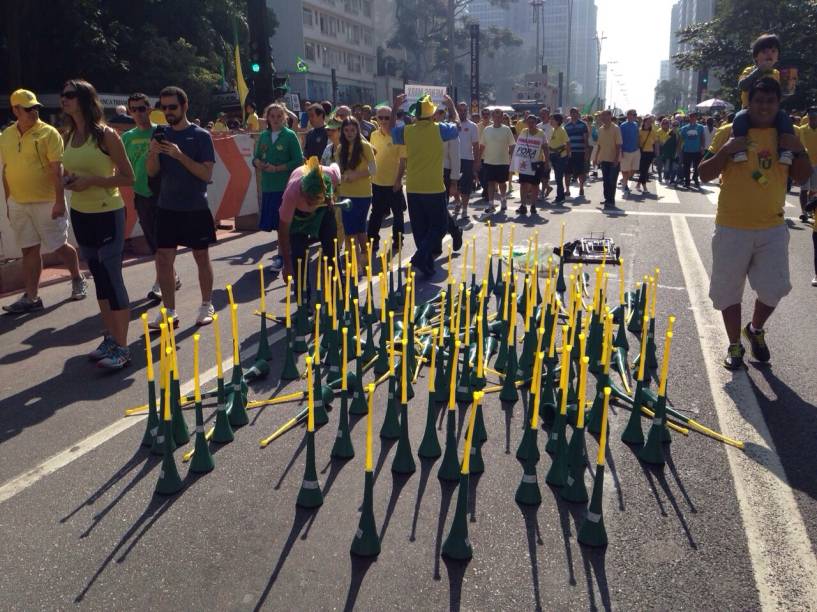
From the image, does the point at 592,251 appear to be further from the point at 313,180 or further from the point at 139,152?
the point at 139,152

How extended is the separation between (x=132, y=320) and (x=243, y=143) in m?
6.70

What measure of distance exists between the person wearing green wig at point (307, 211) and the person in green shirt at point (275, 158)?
1.65m

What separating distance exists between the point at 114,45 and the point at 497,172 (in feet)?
78.8

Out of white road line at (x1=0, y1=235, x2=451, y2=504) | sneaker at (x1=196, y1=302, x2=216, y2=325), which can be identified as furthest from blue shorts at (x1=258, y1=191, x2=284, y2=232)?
white road line at (x1=0, y1=235, x2=451, y2=504)

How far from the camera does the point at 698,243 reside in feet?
36.3

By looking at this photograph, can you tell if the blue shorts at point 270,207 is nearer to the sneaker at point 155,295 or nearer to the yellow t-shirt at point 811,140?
the sneaker at point 155,295

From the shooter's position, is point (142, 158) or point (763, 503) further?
point (142, 158)

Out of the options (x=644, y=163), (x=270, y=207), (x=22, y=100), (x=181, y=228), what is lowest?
(x=644, y=163)

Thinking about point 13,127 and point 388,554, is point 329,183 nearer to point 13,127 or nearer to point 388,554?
point 13,127

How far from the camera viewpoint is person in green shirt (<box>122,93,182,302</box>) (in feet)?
24.9

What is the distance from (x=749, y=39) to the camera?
3553cm

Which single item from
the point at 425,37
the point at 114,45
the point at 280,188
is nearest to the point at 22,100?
the point at 280,188

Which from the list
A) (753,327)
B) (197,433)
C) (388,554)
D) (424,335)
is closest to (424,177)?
(424,335)

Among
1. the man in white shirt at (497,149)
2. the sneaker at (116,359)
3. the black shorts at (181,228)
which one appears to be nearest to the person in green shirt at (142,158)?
the black shorts at (181,228)
